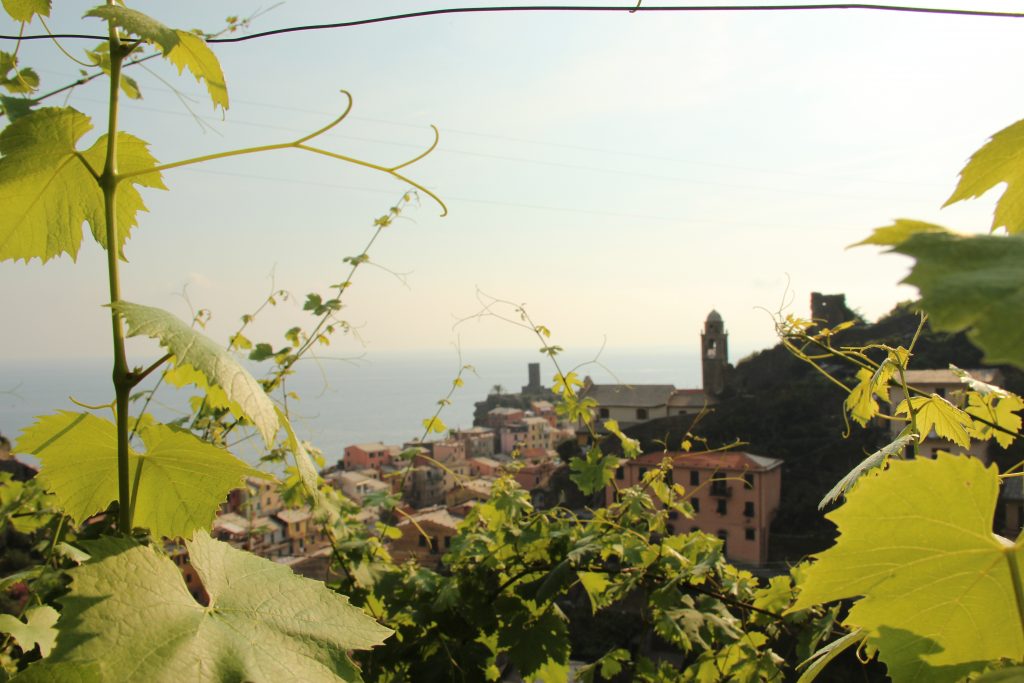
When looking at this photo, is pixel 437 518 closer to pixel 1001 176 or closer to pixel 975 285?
pixel 1001 176

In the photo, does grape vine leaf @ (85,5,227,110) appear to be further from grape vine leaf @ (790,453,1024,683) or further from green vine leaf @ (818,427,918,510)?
green vine leaf @ (818,427,918,510)

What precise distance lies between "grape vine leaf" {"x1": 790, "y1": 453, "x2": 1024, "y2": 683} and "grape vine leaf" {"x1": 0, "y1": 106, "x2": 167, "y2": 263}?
621 mm

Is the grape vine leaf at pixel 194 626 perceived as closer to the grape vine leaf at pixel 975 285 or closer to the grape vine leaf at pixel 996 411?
the grape vine leaf at pixel 975 285

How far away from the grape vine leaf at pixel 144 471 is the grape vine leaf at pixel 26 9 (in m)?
0.36

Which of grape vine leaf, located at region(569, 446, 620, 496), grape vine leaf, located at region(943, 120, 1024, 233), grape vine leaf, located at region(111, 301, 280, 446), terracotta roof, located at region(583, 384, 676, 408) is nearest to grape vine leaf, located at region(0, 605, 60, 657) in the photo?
grape vine leaf, located at region(111, 301, 280, 446)

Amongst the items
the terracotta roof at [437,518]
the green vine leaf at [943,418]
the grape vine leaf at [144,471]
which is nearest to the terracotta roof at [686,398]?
the terracotta roof at [437,518]

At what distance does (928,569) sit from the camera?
1.29 ft

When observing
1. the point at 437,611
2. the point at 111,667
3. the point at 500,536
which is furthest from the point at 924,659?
the point at 500,536

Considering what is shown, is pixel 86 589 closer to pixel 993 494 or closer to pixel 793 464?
pixel 993 494

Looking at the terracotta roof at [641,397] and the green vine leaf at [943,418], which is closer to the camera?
the green vine leaf at [943,418]

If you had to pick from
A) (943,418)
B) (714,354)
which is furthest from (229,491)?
(714,354)

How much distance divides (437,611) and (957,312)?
4.65 ft

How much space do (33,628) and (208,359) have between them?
26.8 inches

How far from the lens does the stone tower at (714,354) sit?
26.7 meters
